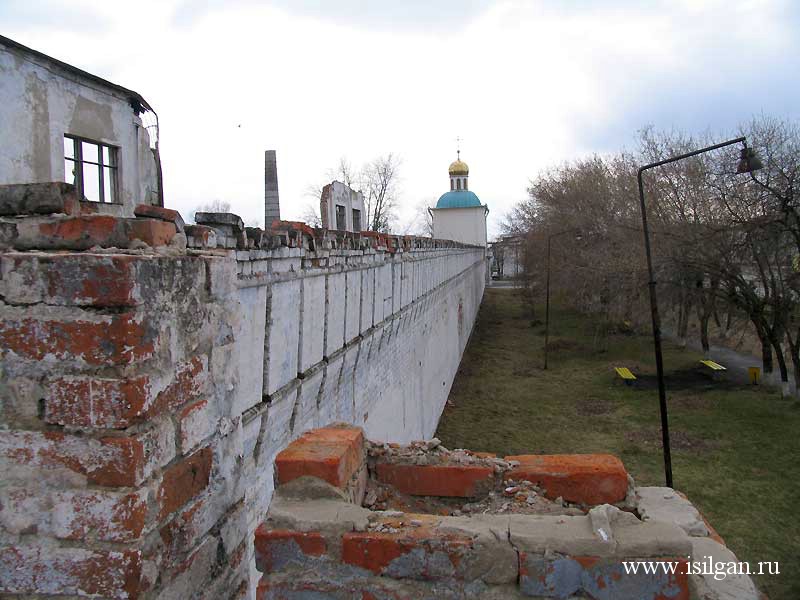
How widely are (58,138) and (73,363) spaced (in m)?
12.0

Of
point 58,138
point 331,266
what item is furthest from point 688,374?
point 58,138

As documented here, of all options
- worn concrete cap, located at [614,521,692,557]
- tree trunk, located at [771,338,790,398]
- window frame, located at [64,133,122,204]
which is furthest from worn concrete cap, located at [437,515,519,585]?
tree trunk, located at [771,338,790,398]

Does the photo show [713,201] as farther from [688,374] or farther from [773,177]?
[688,374]

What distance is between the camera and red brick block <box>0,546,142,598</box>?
1612 millimetres

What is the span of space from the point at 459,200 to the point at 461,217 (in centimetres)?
143

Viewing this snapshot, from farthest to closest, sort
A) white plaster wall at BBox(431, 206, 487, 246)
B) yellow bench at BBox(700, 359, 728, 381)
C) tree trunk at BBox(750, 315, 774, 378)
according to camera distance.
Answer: white plaster wall at BBox(431, 206, 487, 246) → yellow bench at BBox(700, 359, 728, 381) → tree trunk at BBox(750, 315, 774, 378)

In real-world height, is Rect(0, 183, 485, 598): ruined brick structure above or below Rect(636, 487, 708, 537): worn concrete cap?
above

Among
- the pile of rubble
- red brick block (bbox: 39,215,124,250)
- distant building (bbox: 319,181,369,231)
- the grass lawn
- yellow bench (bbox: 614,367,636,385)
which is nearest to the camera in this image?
red brick block (bbox: 39,215,124,250)

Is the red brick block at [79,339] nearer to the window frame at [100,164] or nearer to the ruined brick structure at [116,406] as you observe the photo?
the ruined brick structure at [116,406]

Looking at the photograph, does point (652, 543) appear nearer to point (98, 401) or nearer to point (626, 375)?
point (98, 401)

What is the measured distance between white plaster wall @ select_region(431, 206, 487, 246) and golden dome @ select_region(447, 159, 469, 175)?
12.7ft

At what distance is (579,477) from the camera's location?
2.55 meters

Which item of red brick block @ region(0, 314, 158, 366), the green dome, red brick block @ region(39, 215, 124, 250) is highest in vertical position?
the green dome

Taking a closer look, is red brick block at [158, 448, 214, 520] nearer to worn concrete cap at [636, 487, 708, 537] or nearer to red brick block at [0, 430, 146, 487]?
red brick block at [0, 430, 146, 487]
